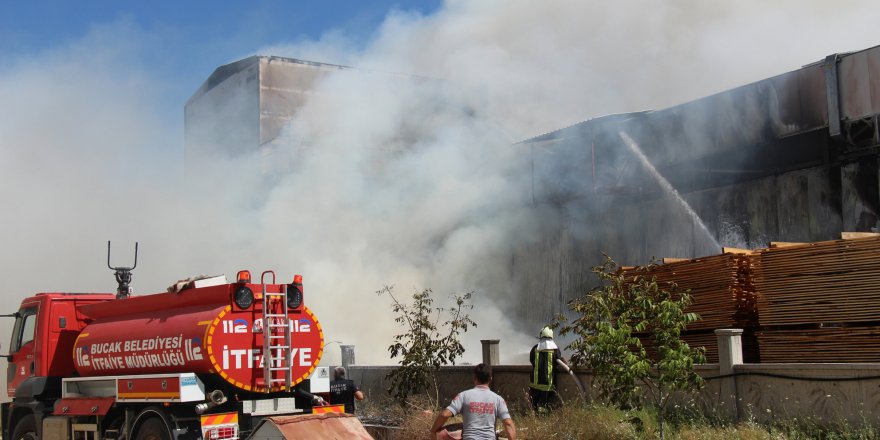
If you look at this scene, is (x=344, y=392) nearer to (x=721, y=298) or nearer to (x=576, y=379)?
(x=576, y=379)

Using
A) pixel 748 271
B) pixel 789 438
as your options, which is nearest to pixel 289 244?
pixel 748 271

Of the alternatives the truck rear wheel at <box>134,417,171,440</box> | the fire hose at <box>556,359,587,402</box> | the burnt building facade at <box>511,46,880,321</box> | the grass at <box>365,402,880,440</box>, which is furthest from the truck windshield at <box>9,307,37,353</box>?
the burnt building facade at <box>511,46,880,321</box>

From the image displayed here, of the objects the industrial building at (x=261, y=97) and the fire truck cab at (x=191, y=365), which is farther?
the industrial building at (x=261, y=97)

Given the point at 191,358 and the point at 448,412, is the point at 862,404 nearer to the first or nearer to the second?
the point at 448,412

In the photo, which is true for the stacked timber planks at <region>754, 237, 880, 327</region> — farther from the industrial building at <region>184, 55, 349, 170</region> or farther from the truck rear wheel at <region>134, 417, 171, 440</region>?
the industrial building at <region>184, 55, 349, 170</region>

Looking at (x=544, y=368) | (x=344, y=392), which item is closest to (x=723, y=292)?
(x=544, y=368)

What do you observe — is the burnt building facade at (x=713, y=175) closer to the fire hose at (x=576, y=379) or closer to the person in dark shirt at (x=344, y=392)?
the fire hose at (x=576, y=379)

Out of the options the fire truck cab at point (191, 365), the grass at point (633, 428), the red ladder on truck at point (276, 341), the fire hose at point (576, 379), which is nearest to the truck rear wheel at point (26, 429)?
the fire truck cab at point (191, 365)

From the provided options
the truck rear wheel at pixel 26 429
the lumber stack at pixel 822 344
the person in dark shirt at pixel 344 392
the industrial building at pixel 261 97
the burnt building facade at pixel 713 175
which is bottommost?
the truck rear wheel at pixel 26 429

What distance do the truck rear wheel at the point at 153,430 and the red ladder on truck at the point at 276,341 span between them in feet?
3.78

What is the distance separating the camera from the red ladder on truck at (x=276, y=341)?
9.29 metres

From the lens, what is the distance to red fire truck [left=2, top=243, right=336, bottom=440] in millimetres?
9109

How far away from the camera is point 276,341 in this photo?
9.48 m

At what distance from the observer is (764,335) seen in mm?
10148
